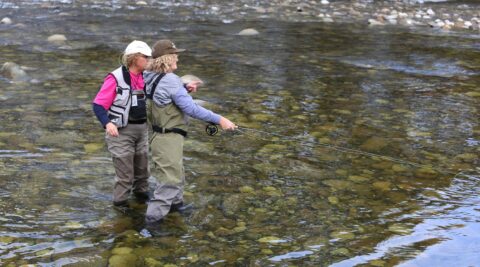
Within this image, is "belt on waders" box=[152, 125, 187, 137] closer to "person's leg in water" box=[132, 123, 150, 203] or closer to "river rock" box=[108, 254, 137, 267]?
"person's leg in water" box=[132, 123, 150, 203]

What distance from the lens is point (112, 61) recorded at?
45.0 feet

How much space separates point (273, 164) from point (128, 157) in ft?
7.46

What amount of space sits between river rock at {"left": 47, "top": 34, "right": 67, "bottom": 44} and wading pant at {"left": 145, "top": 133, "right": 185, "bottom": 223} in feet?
34.8

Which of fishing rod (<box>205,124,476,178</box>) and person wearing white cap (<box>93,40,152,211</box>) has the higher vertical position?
person wearing white cap (<box>93,40,152,211</box>)

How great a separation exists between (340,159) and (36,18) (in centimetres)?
1415

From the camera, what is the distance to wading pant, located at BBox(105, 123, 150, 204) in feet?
19.7

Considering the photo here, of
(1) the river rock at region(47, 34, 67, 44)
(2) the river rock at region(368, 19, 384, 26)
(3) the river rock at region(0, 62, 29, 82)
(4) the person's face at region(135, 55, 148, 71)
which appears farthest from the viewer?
(2) the river rock at region(368, 19, 384, 26)

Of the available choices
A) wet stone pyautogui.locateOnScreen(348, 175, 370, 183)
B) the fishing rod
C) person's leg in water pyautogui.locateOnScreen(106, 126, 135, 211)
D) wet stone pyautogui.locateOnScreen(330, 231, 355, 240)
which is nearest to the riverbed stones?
the fishing rod

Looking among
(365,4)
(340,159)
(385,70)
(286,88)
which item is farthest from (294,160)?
(365,4)

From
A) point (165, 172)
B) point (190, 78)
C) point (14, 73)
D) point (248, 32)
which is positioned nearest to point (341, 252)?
point (165, 172)

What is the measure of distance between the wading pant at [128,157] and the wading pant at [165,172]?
27 cm

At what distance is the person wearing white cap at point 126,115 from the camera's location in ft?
18.7

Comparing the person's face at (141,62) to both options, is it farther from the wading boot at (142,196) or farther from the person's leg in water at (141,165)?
the wading boot at (142,196)

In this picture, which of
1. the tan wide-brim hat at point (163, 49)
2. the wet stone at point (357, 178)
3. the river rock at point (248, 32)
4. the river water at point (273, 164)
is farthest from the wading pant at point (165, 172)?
the river rock at point (248, 32)
